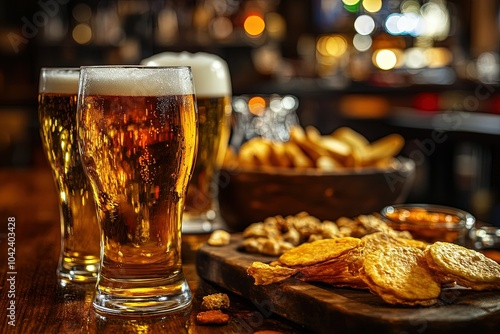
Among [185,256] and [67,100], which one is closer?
[67,100]

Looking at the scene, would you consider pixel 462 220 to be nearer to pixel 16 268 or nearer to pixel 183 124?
pixel 183 124

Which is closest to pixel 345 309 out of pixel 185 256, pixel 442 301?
pixel 442 301

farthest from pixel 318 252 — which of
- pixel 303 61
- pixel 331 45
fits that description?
pixel 331 45

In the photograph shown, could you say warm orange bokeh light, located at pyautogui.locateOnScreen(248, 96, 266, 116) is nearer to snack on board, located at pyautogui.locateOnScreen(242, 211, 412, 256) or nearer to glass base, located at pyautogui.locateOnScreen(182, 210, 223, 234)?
glass base, located at pyautogui.locateOnScreen(182, 210, 223, 234)

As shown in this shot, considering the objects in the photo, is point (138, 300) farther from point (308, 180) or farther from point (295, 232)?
point (308, 180)

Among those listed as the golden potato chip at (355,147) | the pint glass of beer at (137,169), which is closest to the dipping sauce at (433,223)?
the golden potato chip at (355,147)
